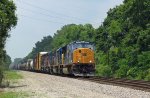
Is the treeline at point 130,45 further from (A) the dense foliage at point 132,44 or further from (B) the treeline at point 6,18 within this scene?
(B) the treeline at point 6,18

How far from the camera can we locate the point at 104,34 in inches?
3290

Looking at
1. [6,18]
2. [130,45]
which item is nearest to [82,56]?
[6,18]

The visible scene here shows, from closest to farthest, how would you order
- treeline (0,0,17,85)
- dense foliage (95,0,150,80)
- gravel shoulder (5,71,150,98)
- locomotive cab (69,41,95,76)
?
gravel shoulder (5,71,150,98)
treeline (0,0,17,85)
locomotive cab (69,41,95,76)
dense foliage (95,0,150,80)

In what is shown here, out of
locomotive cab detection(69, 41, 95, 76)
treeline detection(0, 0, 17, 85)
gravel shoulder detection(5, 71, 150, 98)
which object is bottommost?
gravel shoulder detection(5, 71, 150, 98)

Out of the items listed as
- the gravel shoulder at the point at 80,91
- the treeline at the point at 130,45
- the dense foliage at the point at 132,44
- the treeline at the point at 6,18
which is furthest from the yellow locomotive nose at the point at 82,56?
the treeline at the point at 6,18

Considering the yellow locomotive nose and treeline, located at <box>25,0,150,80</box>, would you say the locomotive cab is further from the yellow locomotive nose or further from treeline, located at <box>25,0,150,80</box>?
treeline, located at <box>25,0,150,80</box>

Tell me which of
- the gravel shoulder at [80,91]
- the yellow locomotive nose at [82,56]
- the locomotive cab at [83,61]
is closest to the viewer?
the gravel shoulder at [80,91]

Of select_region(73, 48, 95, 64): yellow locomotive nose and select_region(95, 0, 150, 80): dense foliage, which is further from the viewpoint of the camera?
select_region(95, 0, 150, 80): dense foliage

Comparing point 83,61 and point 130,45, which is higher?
point 130,45

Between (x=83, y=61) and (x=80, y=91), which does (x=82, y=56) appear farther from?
(x=80, y=91)

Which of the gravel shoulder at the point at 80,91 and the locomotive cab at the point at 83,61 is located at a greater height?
the locomotive cab at the point at 83,61

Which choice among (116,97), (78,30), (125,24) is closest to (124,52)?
(125,24)

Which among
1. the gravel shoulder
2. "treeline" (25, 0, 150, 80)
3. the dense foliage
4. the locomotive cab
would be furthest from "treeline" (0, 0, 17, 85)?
the dense foliage

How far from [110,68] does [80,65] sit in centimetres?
2608
